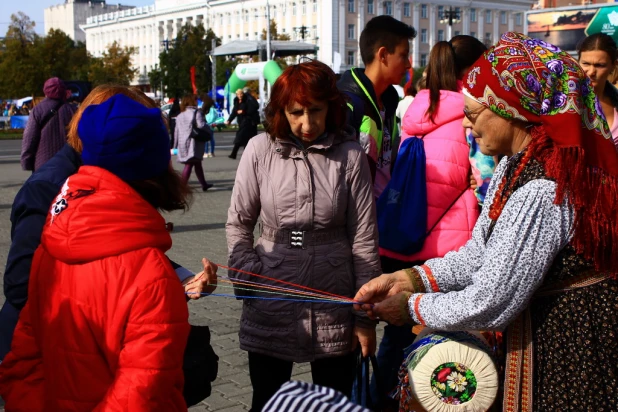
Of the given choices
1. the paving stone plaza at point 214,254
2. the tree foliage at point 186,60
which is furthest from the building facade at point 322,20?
the paving stone plaza at point 214,254

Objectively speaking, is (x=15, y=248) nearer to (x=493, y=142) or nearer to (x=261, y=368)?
(x=261, y=368)

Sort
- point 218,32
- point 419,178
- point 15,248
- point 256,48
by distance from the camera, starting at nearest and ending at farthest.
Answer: point 15,248, point 419,178, point 256,48, point 218,32

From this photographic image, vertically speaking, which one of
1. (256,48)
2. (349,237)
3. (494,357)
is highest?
(256,48)

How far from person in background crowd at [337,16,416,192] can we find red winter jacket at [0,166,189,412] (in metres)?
1.98

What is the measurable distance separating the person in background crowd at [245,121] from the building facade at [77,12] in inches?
5532

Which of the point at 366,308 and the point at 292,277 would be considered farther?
the point at 292,277

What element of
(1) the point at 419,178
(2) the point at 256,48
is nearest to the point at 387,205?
(1) the point at 419,178

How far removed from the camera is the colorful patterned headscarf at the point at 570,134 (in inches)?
91.6

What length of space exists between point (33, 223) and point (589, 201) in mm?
1793

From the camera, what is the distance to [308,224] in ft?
11.2

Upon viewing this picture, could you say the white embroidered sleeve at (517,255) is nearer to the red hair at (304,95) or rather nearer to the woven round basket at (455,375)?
the woven round basket at (455,375)

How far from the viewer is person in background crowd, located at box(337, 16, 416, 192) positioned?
13.8 ft

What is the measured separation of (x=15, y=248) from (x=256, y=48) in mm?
51484

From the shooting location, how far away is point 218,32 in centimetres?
11638
